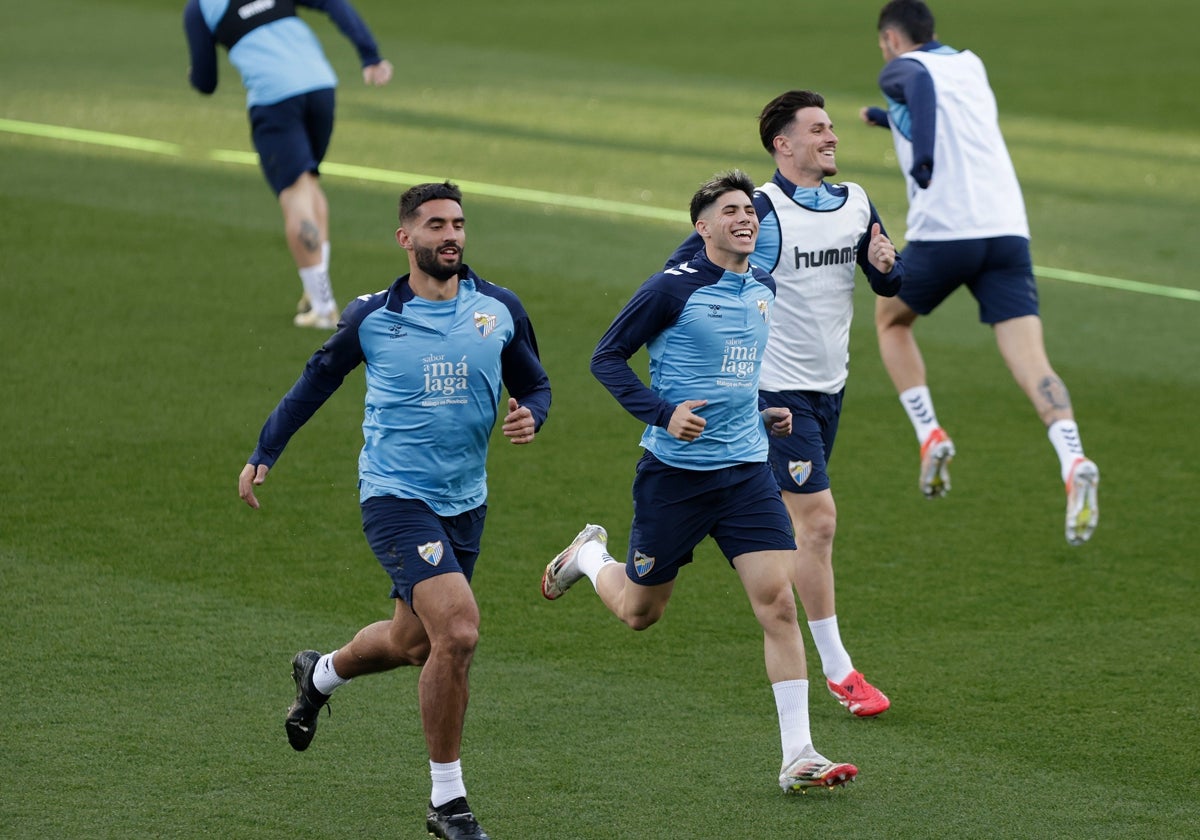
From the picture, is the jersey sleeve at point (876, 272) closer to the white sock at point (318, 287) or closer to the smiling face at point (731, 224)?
the smiling face at point (731, 224)

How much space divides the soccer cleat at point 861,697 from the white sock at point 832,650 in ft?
0.11

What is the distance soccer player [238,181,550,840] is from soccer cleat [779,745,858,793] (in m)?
1.13

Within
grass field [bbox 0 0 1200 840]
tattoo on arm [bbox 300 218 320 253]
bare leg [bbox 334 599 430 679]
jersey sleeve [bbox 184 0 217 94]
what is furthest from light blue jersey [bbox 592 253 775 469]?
jersey sleeve [bbox 184 0 217 94]

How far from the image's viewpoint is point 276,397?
10.9m

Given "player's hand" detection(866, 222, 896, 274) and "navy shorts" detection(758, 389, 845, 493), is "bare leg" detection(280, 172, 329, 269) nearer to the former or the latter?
"navy shorts" detection(758, 389, 845, 493)

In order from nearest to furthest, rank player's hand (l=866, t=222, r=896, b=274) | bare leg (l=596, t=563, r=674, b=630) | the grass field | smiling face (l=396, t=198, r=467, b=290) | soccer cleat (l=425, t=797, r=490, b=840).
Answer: soccer cleat (l=425, t=797, r=490, b=840) → smiling face (l=396, t=198, r=467, b=290) → the grass field → bare leg (l=596, t=563, r=674, b=630) → player's hand (l=866, t=222, r=896, b=274)

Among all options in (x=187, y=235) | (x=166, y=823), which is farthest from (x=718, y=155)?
(x=166, y=823)

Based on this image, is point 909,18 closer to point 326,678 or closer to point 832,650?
point 832,650

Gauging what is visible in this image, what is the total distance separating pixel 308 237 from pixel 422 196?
627cm

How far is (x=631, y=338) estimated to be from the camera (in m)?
6.21

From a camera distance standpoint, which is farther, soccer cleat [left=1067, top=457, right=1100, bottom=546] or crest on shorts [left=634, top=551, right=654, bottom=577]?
soccer cleat [left=1067, top=457, right=1100, bottom=546]

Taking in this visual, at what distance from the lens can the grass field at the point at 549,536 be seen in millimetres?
6180

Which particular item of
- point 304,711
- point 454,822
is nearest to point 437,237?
point 304,711

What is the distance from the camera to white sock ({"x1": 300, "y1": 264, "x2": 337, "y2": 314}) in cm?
1217
